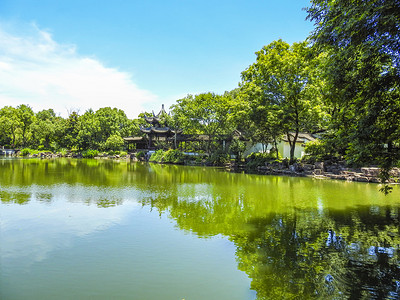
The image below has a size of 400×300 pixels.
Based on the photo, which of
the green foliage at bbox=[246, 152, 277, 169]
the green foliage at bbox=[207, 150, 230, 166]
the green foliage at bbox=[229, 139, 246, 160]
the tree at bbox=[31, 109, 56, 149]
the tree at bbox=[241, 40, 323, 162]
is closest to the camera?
the tree at bbox=[241, 40, 323, 162]

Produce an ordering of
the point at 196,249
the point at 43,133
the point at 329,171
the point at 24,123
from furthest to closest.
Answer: the point at 24,123 < the point at 43,133 < the point at 329,171 < the point at 196,249

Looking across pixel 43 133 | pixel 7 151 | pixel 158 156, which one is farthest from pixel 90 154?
pixel 158 156

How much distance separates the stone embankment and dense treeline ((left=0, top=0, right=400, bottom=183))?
1.33 m

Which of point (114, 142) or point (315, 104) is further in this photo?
point (114, 142)

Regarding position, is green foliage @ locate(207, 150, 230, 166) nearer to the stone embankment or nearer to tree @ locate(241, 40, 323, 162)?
the stone embankment

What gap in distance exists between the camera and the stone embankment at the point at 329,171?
18850 millimetres

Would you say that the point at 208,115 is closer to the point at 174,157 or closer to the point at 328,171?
the point at 174,157

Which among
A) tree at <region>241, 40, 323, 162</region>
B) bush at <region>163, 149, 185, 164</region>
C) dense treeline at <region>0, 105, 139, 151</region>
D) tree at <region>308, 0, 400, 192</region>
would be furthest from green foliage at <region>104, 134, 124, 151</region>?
tree at <region>308, 0, 400, 192</region>

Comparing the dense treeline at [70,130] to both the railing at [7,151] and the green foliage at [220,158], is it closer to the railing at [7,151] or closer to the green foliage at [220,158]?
the railing at [7,151]

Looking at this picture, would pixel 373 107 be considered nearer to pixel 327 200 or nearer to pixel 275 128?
pixel 327 200

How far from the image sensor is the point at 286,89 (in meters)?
22.6

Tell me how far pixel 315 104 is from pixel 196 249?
67.5 ft

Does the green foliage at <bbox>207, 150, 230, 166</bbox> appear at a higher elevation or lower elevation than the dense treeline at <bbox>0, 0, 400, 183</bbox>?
lower

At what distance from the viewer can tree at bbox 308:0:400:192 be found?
5453 millimetres
